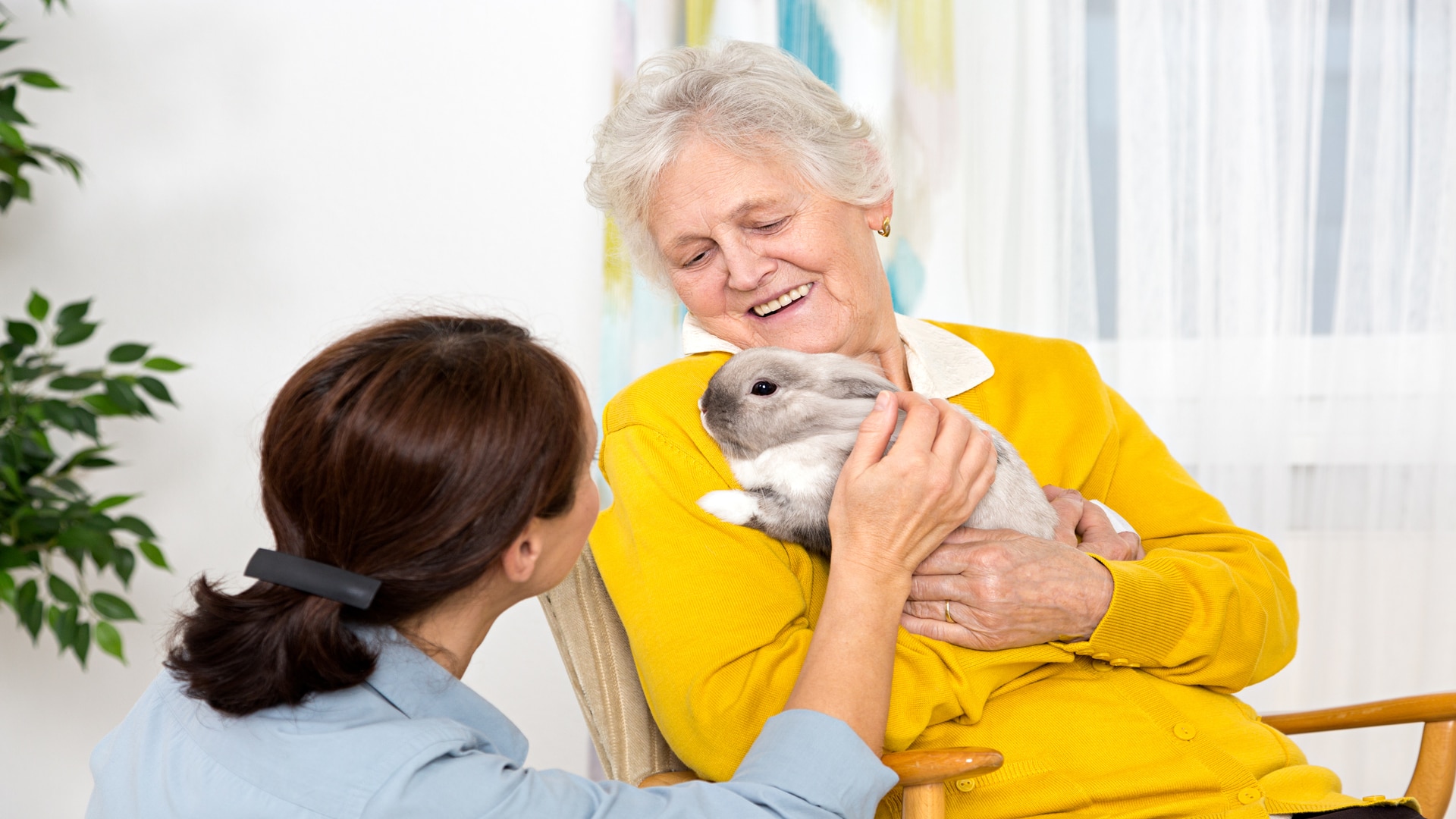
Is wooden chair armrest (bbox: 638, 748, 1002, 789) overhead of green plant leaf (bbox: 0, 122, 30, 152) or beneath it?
beneath

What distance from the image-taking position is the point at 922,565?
130 centimetres

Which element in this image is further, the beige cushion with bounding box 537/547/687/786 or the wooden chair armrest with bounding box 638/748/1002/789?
the beige cushion with bounding box 537/547/687/786

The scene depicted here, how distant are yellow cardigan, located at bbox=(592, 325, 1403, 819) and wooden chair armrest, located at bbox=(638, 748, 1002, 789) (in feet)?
0.24

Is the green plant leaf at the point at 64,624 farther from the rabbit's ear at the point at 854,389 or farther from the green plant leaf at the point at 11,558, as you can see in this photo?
the rabbit's ear at the point at 854,389

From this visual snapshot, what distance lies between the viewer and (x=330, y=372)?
895 mm

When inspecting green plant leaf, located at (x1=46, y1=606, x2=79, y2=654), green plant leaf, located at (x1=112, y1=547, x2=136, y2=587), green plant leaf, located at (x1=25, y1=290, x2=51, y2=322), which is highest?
green plant leaf, located at (x1=25, y1=290, x2=51, y2=322)

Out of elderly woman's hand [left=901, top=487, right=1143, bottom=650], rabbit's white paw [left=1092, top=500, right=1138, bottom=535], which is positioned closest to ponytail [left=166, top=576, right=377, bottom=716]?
elderly woman's hand [left=901, top=487, right=1143, bottom=650]

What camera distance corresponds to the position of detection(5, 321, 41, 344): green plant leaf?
236 cm

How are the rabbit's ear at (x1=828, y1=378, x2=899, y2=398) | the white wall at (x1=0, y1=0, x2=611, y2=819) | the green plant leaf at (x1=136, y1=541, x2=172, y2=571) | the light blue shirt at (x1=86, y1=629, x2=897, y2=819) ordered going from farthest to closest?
the white wall at (x1=0, y1=0, x2=611, y2=819), the green plant leaf at (x1=136, y1=541, x2=172, y2=571), the rabbit's ear at (x1=828, y1=378, x2=899, y2=398), the light blue shirt at (x1=86, y1=629, x2=897, y2=819)

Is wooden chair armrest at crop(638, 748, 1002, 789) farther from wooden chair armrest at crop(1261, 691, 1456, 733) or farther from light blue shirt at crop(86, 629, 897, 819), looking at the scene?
wooden chair armrest at crop(1261, 691, 1456, 733)

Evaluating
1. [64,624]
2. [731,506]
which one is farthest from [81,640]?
[731,506]

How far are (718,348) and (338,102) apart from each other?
1.84 m

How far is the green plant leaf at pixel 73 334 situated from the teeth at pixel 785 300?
1.62 meters

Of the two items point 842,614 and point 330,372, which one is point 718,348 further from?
point 330,372
